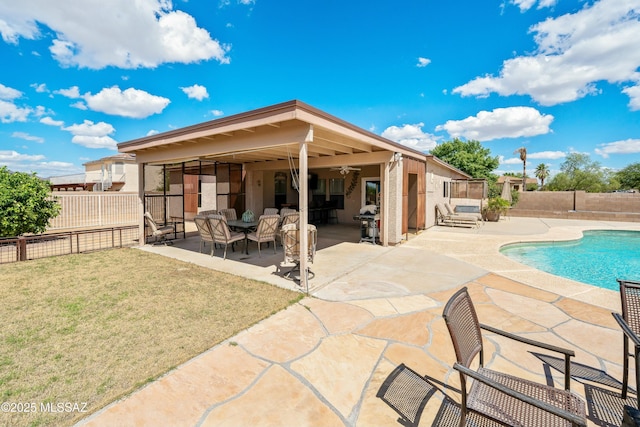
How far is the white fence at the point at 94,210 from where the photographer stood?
11.5 m

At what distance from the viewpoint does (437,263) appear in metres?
6.39

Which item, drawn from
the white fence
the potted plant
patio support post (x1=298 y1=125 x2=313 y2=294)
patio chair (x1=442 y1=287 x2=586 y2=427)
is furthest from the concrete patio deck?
the potted plant

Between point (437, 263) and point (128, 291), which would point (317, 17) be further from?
point (128, 291)

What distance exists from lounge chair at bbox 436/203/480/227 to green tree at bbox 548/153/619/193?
3461 centimetres

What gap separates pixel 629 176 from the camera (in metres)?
38.6

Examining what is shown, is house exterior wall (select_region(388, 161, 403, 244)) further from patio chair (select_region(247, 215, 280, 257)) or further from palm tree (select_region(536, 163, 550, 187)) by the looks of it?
palm tree (select_region(536, 163, 550, 187))

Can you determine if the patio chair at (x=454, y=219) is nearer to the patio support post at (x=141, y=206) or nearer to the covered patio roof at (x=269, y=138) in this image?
the covered patio roof at (x=269, y=138)

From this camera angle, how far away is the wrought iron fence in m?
6.78

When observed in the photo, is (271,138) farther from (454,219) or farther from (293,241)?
(454,219)

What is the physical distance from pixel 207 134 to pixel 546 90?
41.9 m

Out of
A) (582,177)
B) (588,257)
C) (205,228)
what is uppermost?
(582,177)

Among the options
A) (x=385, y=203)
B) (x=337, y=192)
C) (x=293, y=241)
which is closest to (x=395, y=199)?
(x=385, y=203)

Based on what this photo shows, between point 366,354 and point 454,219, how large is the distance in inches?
474

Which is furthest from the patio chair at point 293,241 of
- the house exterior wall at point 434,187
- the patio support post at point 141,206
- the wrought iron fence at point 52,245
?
the house exterior wall at point 434,187
